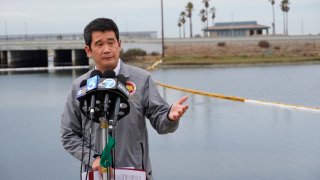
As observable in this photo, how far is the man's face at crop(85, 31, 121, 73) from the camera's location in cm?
312

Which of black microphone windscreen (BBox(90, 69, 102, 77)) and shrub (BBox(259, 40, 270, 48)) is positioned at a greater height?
shrub (BBox(259, 40, 270, 48))

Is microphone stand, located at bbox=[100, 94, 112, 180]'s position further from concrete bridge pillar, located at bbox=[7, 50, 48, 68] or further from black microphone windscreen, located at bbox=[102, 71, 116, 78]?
concrete bridge pillar, located at bbox=[7, 50, 48, 68]

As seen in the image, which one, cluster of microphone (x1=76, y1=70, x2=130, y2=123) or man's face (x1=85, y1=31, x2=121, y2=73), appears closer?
cluster of microphone (x1=76, y1=70, x2=130, y2=123)

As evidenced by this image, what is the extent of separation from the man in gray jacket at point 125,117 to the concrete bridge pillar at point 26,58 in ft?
195

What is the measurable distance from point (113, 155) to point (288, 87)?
1873 cm

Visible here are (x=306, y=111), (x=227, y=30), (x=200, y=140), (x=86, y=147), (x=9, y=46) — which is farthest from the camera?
(x=227, y=30)

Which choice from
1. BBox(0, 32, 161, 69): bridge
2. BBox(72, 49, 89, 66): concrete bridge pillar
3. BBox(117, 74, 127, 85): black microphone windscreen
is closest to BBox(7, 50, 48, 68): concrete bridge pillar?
BBox(0, 32, 161, 69): bridge

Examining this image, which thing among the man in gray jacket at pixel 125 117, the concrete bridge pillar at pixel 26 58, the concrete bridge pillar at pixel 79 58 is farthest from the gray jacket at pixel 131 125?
the concrete bridge pillar at pixel 26 58

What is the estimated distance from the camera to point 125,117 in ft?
10.3

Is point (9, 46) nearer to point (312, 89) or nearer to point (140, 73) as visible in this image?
point (312, 89)

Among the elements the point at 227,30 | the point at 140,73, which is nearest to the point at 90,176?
the point at 140,73

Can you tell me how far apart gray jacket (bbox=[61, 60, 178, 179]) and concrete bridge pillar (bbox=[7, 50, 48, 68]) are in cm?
5947

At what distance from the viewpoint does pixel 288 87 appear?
2097 cm

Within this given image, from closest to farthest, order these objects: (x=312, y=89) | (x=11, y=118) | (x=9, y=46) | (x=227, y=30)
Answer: (x=11, y=118) < (x=312, y=89) < (x=9, y=46) < (x=227, y=30)
